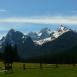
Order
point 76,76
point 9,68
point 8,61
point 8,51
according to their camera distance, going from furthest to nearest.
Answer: point 8,51 < point 8,61 < point 9,68 < point 76,76

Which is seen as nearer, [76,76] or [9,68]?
[76,76]

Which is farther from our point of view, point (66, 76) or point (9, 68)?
point (9, 68)

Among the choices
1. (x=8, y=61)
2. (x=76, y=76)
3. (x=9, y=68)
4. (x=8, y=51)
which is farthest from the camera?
(x=8, y=51)

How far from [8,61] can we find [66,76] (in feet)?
123

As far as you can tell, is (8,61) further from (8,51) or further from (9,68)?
(8,51)

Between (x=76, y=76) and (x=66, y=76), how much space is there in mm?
1379

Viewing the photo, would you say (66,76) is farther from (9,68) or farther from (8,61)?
(8,61)

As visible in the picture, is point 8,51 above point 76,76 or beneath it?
above

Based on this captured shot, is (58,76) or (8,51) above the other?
(8,51)

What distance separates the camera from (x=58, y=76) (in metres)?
50.7

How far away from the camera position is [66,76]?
50.9m

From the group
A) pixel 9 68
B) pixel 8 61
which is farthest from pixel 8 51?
pixel 9 68

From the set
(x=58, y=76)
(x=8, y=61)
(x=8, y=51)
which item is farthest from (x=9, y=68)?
(x=8, y=51)

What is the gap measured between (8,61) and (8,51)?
48825mm
